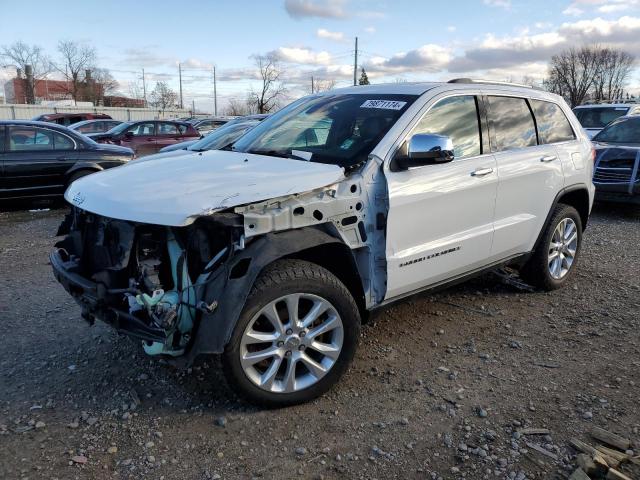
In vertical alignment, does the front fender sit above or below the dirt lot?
above

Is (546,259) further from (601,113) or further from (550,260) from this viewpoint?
(601,113)

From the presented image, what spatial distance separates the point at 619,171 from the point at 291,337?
25.7 ft

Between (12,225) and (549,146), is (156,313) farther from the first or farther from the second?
(12,225)

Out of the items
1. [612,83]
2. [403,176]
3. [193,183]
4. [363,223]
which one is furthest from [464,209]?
[612,83]

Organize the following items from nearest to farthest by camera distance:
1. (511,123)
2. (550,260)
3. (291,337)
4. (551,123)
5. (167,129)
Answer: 1. (291,337)
2. (511,123)
3. (551,123)
4. (550,260)
5. (167,129)

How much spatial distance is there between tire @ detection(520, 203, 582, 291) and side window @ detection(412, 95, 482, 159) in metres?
1.32

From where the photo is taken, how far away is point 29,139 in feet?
28.9

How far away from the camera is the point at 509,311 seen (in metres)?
4.64

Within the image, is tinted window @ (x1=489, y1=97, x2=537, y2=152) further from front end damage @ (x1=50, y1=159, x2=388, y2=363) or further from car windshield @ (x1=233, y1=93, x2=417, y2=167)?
front end damage @ (x1=50, y1=159, x2=388, y2=363)

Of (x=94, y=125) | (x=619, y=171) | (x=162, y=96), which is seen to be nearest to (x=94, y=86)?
(x=162, y=96)

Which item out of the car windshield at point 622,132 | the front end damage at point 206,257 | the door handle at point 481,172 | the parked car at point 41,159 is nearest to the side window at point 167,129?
the parked car at point 41,159

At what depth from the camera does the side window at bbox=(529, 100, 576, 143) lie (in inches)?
186

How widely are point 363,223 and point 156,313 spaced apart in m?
1.32

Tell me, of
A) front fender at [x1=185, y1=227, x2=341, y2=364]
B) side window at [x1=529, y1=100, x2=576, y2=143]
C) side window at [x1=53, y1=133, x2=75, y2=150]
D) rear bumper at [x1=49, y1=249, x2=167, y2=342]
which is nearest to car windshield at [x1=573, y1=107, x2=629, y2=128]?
side window at [x1=529, y1=100, x2=576, y2=143]
